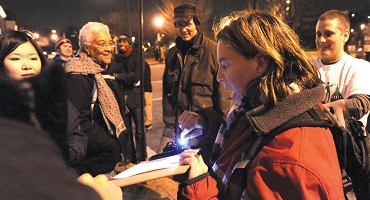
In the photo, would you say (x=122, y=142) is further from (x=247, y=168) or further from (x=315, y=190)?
(x=315, y=190)

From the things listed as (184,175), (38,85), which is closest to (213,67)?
(184,175)

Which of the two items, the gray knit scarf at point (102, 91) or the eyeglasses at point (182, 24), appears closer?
the gray knit scarf at point (102, 91)

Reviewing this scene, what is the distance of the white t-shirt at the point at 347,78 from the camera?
2.80m

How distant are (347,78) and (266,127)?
190 centimetres

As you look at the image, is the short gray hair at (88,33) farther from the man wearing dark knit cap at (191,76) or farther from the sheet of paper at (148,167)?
the sheet of paper at (148,167)

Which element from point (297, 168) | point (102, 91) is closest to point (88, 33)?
point (102, 91)

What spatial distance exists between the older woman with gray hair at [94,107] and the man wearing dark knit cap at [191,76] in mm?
703

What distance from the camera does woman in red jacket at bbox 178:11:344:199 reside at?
4.08 ft

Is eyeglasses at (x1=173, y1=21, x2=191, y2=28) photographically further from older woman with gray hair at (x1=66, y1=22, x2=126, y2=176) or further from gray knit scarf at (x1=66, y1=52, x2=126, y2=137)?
gray knit scarf at (x1=66, y1=52, x2=126, y2=137)

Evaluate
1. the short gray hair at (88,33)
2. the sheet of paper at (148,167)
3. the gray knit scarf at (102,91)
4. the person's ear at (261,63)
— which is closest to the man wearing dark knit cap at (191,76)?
the gray knit scarf at (102,91)

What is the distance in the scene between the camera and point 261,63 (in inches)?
60.6

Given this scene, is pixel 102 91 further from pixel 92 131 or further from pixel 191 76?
pixel 191 76

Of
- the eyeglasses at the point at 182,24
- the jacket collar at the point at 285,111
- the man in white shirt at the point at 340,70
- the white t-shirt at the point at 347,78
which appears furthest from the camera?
the eyeglasses at the point at 182,24

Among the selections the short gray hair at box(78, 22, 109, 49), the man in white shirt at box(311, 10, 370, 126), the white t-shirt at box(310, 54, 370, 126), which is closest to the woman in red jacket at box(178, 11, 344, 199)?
the man in white shirt at box(311, 10, 370, 126)
